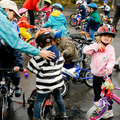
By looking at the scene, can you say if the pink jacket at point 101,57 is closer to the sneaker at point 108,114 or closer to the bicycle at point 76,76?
the sneaker at point 108,114

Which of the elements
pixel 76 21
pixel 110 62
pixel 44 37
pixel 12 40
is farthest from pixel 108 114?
pixel 76 21

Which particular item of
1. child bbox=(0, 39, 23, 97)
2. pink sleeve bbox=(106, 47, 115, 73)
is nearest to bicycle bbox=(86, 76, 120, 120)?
pink sleeve bbox=(106, 47, 115, 73)

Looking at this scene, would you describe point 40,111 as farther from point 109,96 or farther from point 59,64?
point 109,96

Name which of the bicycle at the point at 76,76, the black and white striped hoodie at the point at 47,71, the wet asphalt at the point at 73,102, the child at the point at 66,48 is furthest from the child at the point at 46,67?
the bicycle at the point at 76,76

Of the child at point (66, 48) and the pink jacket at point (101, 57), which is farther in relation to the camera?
the child at point (66, 48)

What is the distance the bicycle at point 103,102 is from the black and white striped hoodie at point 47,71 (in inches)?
28.6

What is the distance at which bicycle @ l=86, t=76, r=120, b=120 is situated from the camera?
3350mm

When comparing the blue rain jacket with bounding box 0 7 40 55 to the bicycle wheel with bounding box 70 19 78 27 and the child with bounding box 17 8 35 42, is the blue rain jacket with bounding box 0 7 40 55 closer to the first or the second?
the child with bounding box 17 8 35 42

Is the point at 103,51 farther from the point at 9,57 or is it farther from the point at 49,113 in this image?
the point at 9,57

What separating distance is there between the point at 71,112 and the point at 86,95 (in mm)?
818

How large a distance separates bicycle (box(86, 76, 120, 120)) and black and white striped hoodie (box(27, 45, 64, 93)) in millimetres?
726

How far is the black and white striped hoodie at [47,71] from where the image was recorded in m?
3.07

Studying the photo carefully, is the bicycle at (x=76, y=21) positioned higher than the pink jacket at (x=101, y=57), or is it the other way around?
the bicycle at (x=76, y=21)

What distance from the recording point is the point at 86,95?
16.0ft
